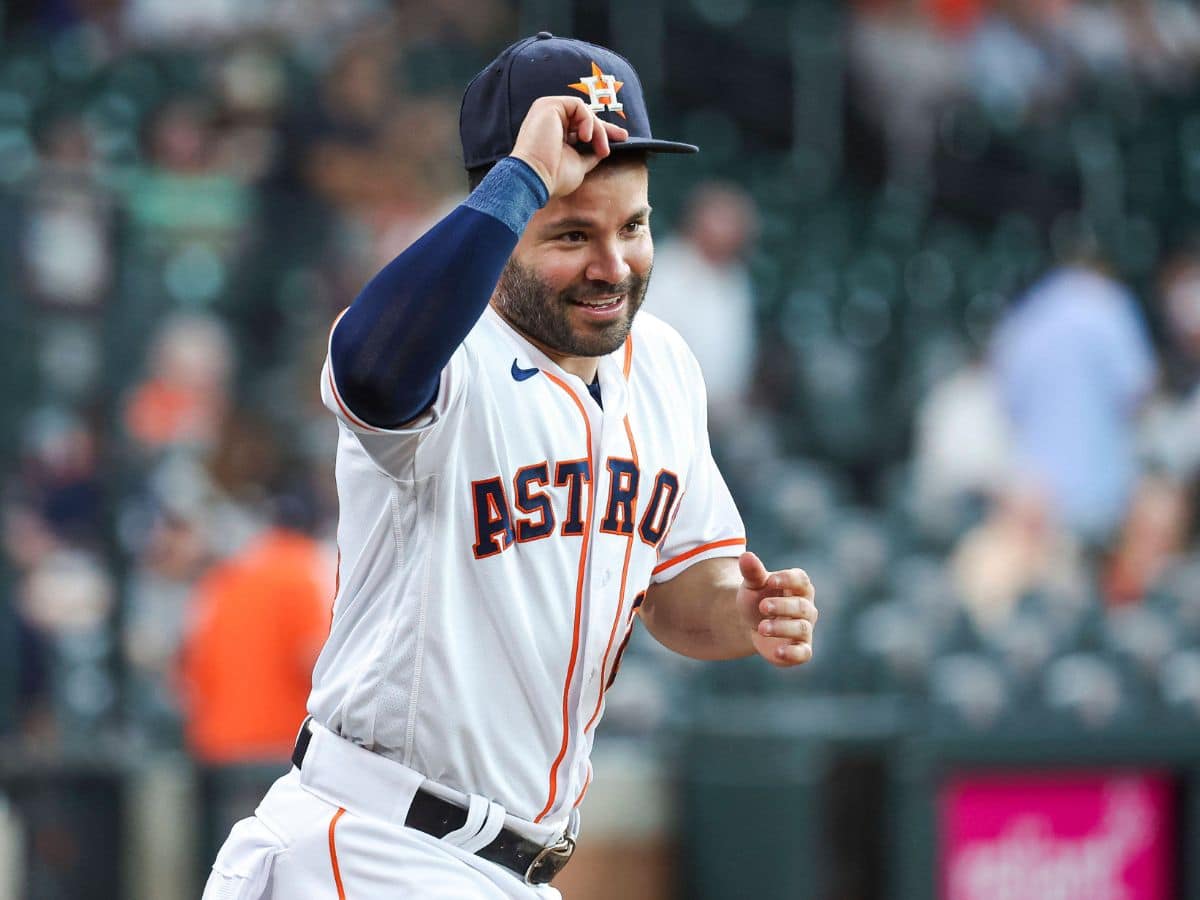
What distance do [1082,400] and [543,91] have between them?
574 cm

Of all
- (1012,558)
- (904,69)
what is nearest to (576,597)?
(1012,558)

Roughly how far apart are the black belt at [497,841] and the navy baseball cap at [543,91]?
91 cm

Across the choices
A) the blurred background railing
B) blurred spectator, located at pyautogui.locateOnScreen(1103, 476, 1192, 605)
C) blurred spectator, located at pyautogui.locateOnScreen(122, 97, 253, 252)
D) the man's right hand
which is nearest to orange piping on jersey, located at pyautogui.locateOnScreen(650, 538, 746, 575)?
the man's right hand

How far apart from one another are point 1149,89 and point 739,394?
4.62m

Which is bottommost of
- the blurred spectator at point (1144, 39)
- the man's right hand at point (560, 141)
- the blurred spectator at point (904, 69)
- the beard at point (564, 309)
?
the beard at point (564, 309)

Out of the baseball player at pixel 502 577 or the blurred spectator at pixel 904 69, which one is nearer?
the baseball player at pixel 502 577

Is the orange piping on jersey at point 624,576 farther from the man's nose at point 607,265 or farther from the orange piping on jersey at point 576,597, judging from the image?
the man's nose at point 607,265

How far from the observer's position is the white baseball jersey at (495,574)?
243 cm

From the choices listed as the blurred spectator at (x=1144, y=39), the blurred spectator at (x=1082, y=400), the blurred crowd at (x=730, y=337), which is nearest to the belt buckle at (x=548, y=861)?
the blurred crowd at (x=730, y=337)

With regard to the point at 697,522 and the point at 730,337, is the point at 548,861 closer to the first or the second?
the point at 697,522

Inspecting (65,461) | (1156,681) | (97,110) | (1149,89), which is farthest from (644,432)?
(1149,89)

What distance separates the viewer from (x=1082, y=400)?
25.5ft

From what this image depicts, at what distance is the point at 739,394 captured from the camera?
866cm

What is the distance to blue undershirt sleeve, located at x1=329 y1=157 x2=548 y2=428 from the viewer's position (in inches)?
84.3
